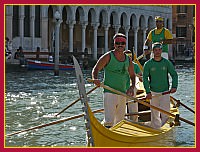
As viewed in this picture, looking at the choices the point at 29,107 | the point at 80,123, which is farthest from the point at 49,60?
the point at 80,123

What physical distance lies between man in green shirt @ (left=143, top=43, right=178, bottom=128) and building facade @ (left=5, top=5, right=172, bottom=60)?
1062cm

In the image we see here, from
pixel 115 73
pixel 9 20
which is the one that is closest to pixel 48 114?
pixel 115 73

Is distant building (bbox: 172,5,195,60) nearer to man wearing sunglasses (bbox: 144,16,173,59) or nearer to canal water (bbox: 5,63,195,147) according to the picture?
canal water (bbox: 5,63,195,147)

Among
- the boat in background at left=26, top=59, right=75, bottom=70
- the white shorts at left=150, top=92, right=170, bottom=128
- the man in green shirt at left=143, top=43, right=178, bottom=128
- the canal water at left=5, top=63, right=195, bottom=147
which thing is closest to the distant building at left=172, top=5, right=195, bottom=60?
the boat in background at left=26, top=59, right=75, bottom=70

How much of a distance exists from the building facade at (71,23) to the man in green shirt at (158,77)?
10624mm

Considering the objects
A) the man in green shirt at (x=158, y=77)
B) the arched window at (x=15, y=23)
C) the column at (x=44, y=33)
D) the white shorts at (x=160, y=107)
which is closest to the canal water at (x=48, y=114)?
the white shorts at (x=160, y=107)

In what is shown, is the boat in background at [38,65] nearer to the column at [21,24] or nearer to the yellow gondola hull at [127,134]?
the column at [21,24]

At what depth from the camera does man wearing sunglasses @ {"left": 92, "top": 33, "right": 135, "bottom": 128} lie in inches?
169

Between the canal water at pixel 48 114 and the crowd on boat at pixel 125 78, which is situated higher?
the crowd on boat at pixel 125 78

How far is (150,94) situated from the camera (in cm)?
466

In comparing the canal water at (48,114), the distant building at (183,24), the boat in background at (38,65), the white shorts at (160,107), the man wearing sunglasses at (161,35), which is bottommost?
the canal water at (48,114)

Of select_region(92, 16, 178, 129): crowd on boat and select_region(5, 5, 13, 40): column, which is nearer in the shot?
select_region(92, 16, 178, 129): crowd on boat

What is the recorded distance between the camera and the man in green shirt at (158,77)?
4633 mm

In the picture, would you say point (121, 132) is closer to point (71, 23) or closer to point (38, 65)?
point (38, 65)
